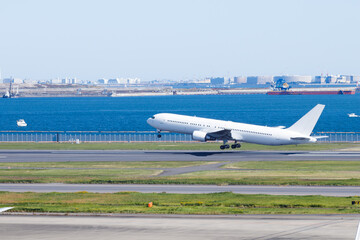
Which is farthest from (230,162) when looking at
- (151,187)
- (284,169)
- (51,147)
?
(51,147)

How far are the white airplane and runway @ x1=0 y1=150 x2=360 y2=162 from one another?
2.02 metres

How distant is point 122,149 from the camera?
96750 millimetres

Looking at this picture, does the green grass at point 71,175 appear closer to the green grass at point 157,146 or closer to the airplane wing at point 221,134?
the airplane wing at point 221,134

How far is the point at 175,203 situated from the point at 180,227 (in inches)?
356

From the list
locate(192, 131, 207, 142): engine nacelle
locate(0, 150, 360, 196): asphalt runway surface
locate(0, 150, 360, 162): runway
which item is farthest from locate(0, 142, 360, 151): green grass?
locate(192, 131, 207, 142): engine nacelle

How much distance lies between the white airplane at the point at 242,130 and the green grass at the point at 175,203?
123 ft

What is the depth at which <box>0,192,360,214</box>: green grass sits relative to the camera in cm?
4256

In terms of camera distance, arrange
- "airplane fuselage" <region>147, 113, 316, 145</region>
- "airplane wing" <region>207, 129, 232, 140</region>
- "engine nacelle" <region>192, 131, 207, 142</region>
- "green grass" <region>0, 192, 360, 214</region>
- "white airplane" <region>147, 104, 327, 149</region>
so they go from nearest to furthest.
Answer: "green grass" <region>0, 192, 360, 214</region> → "white airplane" <region>147, 104, 327, 149</region> → "airplane fuselage" <region>147, 113, 316, 145</region> → "airplane wing" <region>207, 129, 232, 140</region> → "engine nacelle" <region>192, 131, 207, 142</region>

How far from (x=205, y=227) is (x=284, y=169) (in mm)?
33920

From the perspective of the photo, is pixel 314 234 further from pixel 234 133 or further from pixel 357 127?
pixel 357 127

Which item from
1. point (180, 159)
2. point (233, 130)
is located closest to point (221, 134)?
point (233, 130)

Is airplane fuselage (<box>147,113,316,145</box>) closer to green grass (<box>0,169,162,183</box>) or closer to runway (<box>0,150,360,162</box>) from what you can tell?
runway (<box>0,150,360,162</box>)

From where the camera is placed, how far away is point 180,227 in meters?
37.0

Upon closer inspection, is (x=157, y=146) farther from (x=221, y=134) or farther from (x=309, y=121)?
(x=309, y=121)
